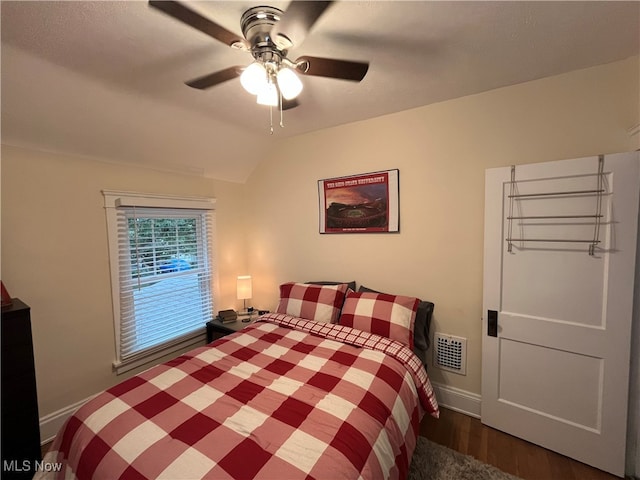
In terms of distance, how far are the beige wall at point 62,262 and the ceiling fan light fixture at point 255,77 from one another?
1712 millimetres

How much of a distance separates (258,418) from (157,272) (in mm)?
1841

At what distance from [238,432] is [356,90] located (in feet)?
6.85

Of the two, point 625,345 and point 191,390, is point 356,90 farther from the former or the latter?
point 625,345

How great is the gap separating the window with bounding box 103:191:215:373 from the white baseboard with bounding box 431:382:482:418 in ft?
7.81

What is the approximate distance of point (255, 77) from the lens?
1105mm

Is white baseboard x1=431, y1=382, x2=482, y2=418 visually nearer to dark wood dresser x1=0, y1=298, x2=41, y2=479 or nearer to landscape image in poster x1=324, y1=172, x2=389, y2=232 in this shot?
landscape image in poster x1=324, y1=172, x2=389, y2=232

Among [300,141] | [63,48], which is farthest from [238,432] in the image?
[300,141]

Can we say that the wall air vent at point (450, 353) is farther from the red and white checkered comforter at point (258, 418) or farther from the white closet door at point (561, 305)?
the red and white checkered comforter at point (258, 418)

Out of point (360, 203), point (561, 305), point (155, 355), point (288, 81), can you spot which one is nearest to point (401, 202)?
point (360, 203)

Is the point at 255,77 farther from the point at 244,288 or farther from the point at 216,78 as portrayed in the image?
the point at 244,288

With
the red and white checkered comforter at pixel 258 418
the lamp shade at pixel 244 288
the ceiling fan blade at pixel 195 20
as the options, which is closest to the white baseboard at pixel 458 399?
the red and white checkered comforter at pixel 258 418

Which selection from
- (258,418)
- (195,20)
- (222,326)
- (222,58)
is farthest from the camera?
(222,326)

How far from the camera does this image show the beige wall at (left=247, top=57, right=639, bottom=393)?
5.27ft

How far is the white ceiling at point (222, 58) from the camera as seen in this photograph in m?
1.13
